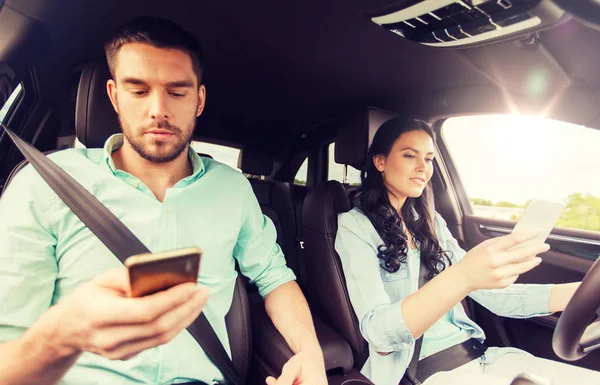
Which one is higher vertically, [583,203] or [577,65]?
[577,65]

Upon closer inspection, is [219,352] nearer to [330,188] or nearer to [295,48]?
[330,188]

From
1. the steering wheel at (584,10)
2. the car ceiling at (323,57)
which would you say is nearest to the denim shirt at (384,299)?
the car ceiling at (323,57)

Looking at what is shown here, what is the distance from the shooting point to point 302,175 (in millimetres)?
3412

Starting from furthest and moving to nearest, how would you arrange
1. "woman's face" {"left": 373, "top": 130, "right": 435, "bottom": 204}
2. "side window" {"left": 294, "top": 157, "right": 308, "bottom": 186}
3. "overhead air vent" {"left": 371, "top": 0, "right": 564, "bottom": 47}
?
"side window" {"left": 294, "top": 157, "right": 308, "bottom": 186}, "woman's face" {"left": 373, "top": 130, "right": 435, "bottom": 204}, "overhead air vent" {"left": 371, "top": 0, "right": 564, "bottom": 47}

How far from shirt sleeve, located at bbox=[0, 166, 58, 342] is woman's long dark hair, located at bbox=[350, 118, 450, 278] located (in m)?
1.15

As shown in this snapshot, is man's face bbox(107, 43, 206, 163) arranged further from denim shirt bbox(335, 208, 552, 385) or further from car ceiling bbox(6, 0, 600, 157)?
denim shirt bbox(335, 208, 552, 385)

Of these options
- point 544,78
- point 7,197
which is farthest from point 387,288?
point 7,197

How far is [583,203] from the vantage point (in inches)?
72.4

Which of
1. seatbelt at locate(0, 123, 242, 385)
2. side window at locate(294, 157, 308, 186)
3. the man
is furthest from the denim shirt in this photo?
side window at locate(294, 157, 308, 186)

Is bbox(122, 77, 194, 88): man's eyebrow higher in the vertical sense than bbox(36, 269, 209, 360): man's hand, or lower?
higher

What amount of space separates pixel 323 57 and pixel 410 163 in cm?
67

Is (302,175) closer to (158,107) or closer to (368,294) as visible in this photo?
(368,294)

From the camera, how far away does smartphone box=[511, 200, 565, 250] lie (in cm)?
111

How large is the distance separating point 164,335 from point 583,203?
76.9 inches
